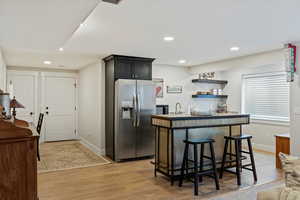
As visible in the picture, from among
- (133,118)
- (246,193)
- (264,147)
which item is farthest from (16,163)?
(264,147)

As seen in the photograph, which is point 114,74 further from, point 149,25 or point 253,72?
point 253,72

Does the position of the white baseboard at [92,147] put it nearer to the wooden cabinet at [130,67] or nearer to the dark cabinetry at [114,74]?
the dark cabinetry at [114,74]

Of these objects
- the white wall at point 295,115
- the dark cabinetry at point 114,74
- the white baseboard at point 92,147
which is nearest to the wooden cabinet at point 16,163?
the dark cabinetry at point 114,74

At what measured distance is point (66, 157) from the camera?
16.9 ft

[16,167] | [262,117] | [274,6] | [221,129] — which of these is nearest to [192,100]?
[262,117]

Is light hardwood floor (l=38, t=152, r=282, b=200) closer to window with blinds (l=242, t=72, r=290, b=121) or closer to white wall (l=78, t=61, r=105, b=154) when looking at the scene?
white wall (l=78, t=61, r=105, b=154)

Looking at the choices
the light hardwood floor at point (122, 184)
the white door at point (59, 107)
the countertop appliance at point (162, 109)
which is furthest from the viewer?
the white door at point (59, 107)

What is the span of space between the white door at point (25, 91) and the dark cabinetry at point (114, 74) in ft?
9.50

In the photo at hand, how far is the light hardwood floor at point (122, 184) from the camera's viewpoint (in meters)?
3.11

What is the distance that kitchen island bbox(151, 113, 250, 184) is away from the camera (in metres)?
3.55

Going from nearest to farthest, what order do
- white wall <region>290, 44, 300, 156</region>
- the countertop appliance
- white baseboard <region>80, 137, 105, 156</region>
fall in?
white wall <region>290, 44, 300, 156</region> → white baseboard <region>80, 137, 105, 156</region> → the countertop appliance

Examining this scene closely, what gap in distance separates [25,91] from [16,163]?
5.51m

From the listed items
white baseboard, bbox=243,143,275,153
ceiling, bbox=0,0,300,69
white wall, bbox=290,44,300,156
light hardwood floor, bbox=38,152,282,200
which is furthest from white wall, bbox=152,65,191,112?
white wall, bbox=290,44,300,156

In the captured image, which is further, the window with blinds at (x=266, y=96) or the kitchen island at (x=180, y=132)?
the window with blinds at (x=266, y=96)
